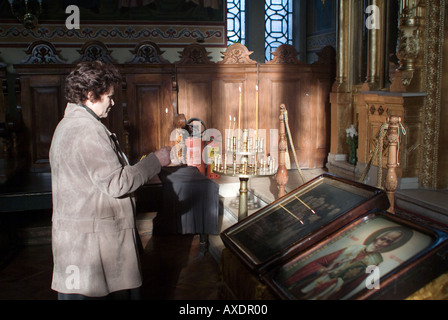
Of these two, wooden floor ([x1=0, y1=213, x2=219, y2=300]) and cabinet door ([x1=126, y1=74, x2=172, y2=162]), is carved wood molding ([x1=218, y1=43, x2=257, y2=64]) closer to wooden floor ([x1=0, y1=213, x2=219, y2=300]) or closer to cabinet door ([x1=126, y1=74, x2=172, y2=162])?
cabinet door ([x1=126, y1=74, x2=172, y2=162])

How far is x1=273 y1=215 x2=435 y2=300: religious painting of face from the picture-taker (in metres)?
1.92

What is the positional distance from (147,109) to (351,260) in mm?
5099

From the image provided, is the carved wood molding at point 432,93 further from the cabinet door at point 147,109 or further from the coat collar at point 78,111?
the coat collar at point 78,111

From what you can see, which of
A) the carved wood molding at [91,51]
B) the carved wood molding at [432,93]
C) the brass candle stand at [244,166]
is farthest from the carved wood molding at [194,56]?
the brass candle stand at [244,166]

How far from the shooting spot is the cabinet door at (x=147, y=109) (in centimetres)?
671

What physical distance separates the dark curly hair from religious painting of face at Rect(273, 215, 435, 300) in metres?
1.14

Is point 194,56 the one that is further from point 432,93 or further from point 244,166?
point 244,166

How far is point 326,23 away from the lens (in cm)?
934

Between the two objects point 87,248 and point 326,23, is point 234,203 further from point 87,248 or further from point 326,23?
point 326,23

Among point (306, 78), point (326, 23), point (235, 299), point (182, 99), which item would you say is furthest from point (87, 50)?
point (235, 299)

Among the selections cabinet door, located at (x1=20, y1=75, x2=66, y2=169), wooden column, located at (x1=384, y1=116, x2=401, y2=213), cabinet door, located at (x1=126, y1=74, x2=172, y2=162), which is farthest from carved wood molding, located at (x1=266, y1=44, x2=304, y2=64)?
wooden column, located at (x1=384, y1=116, x2=401, y2=213)

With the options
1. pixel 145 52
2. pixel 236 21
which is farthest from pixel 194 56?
pixel 236 21

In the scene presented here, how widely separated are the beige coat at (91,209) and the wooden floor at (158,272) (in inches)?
42.0

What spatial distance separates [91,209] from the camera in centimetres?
215
